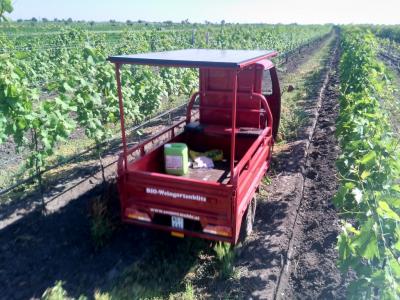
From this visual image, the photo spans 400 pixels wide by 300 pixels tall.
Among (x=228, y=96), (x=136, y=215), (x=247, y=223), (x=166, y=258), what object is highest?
(x=228, y=96)

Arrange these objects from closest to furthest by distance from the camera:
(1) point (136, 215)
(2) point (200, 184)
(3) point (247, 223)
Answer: (2) point (200, 184) < (1) point (136, 215) < (3) point (247, 223)

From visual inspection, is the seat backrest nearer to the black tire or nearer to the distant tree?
the black tire

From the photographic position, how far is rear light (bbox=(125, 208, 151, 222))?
4.58 metres

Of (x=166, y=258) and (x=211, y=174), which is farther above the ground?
(x=211, y=174)

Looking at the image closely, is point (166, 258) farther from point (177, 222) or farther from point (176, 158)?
point (176, 158)

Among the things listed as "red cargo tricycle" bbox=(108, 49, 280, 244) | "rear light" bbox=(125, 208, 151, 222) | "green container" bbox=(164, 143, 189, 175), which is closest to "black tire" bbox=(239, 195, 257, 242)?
"red cargo tricycle" bbox=(108, 49, 280, 244)

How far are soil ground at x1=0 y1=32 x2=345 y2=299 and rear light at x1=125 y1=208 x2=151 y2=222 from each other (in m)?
0.53

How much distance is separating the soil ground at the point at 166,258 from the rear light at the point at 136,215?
53 cm

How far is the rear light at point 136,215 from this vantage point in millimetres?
4578

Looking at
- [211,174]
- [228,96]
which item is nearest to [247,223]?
[211,174]

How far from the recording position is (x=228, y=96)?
619 centimetres

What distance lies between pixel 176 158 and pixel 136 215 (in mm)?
909

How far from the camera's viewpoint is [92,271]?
4.50m

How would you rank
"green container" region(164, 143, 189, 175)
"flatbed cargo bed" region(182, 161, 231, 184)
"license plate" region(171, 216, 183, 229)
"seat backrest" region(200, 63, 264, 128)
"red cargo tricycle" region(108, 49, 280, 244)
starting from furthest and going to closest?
"seat backrest" region(200, 63, 264, 128), "flatbed cargo bed" region(182, 161, 231, 184), "green container" region(164, 143, 189, 175), "license plate" region(171, 216, 183, 229), "red cargo tricycle" region(108, 49, 280, 244)
